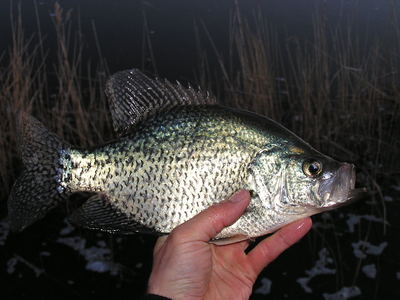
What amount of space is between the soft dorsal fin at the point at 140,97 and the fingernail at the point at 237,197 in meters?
0.45

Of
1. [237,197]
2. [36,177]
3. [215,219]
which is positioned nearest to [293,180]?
[237,197]

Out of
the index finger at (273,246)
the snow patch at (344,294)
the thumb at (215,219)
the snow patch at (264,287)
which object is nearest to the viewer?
the thumb at (215,219)

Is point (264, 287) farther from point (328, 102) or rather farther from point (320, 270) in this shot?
point (328, 102)

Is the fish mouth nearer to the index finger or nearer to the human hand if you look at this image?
the human hand

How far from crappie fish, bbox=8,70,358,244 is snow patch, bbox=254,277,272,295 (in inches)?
87.2

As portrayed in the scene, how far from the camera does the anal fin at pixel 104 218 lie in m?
1.92

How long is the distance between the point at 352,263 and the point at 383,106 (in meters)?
3.13

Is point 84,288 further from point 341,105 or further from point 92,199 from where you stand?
point 341,105

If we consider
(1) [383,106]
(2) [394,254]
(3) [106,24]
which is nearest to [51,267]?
(2) [394,254]

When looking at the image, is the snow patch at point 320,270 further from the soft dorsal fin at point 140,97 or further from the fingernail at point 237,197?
the soft dorsal fin at point 140,97

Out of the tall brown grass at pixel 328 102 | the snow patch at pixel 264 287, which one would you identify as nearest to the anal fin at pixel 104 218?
the snow patch at pixel 264 287

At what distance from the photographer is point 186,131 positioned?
1930 millimetres

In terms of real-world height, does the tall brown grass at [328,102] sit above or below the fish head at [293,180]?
below

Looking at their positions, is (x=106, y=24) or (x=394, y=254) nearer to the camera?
(x=394, y=254)
